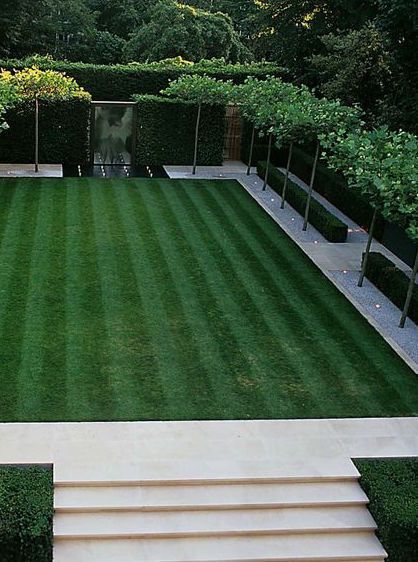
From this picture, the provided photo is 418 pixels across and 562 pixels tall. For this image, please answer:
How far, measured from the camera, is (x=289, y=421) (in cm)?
1382

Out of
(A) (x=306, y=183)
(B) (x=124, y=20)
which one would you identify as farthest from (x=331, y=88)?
(B) (x=124, y=20)

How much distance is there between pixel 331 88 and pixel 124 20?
29.3m

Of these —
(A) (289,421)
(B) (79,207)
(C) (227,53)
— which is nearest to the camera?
(A) (289,421)

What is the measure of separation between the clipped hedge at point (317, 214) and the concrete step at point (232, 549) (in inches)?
530

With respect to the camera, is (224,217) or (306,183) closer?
(224,217)

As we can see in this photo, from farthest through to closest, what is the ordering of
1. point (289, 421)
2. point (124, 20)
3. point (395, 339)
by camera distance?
point (124, 20)
point (395, 339)
point (289, 421)

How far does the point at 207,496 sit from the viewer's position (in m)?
11.9

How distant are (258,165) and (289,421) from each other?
65.5 feet

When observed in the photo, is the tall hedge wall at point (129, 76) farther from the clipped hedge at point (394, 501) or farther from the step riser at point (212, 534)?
the step riser at point (212, 534)

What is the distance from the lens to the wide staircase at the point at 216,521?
11.0m

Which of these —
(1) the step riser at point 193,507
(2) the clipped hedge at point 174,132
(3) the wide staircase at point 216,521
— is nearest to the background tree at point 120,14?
(2) the clipped hedge at point 174,132

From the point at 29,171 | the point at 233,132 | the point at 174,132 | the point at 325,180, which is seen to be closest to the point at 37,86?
the point at 29,171

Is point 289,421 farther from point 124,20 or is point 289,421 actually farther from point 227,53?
point 124,20

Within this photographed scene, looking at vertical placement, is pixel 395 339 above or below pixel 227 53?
below
